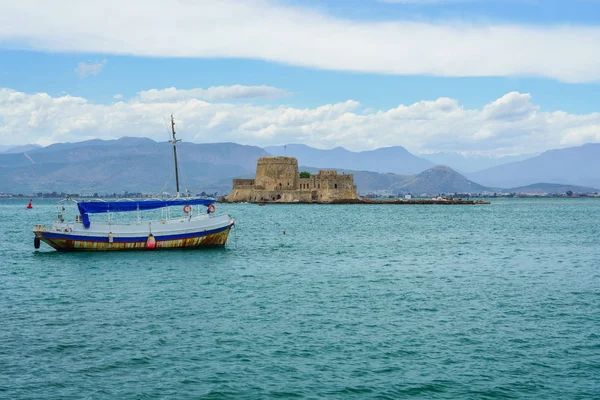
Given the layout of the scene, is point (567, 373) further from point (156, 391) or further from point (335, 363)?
point (156, 391)

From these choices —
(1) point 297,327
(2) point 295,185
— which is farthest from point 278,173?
(1) point 297,327

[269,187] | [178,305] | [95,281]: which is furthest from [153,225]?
[269,187]

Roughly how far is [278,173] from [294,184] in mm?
3950

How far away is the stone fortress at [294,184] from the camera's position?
438 feet

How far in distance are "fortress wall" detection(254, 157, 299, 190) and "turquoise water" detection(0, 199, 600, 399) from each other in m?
95.3

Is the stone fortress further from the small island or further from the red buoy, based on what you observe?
the red buoy

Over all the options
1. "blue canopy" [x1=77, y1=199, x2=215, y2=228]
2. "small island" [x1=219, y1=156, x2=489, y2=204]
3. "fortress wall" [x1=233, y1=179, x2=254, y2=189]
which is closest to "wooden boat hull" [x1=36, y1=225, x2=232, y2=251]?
"blue canopy" [x1=77, y1=199, x2=215, y2=228]

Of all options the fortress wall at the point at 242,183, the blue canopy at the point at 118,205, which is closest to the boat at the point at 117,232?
the blue canopy at the point at 118,205

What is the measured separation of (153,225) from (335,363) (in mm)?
26179

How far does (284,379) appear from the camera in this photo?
15758mm

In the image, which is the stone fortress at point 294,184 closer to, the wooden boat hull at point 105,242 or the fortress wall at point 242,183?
the fortress wall at point 242,183

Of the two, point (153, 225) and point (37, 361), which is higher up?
point (153, 225)

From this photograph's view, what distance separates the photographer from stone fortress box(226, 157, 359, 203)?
133500 mm

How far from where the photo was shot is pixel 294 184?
135000 millimetres
